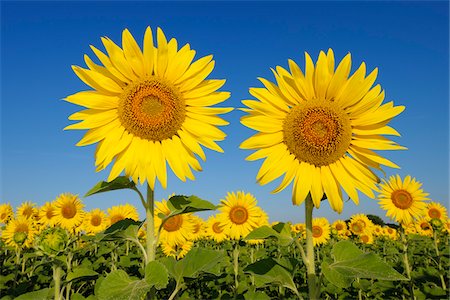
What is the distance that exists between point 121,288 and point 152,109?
1465mm

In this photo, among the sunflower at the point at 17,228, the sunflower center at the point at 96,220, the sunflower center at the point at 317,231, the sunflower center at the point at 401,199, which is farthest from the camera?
the sunflower center at the point at 317,231

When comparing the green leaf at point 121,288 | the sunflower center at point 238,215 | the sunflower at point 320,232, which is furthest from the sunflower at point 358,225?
the green leaf at point 121,288

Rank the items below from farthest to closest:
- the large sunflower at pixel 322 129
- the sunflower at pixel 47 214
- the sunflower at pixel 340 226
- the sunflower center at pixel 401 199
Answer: the sunflower at pixel 340 226 → the sunflower at pixel 47 214 → the sunflower center at pixel 401 199 → the large sunflower at pixel 322 129

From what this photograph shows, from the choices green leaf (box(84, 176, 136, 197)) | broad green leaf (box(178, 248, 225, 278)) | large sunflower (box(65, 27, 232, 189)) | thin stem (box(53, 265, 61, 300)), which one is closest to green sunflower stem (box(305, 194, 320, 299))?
broad green leaf (box(178, 248, 225, 278))

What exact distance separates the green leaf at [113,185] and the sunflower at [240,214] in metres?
6.84

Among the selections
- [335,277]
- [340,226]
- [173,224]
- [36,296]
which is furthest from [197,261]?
[340,226]

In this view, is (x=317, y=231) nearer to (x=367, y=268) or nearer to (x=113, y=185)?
(x=367, y=268)

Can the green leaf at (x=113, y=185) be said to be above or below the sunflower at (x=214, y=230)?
above

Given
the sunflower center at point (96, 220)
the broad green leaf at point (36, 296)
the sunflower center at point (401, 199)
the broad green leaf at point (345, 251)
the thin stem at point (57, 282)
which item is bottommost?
the broad green leaf at point (36, 296)

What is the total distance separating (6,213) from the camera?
40.5 feet

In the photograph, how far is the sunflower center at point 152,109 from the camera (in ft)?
11.0

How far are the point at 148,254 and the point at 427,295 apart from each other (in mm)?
6885

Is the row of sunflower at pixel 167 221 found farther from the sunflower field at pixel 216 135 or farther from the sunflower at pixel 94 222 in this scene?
the sunflower field at pixel 216 135

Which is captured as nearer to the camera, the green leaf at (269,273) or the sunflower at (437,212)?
the green leaf at (269,273)
